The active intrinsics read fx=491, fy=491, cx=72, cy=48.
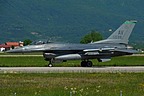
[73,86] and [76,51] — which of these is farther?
[76,51]

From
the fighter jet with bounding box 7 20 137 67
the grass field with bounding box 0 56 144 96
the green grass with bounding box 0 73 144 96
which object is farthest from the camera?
the fighter jet with bounding box 7 20 137 67

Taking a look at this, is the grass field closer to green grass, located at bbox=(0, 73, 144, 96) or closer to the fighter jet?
green grass, located at bbox=(0, 73, 144, 96)

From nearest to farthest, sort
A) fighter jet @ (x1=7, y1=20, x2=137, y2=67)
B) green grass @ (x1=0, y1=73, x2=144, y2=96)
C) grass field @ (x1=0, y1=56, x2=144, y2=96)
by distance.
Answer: grass field @ (x1=0, y1=56, x2=144, y2=96), green grass @ (x1=0, y1=73, x2=144, y2=96), fighter jet @ (x1=7, y1=20, x2=137, y2=67)

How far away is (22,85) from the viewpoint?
26.9m

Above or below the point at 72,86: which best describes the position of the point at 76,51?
above

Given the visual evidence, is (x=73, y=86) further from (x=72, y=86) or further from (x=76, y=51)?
(x=76, y=51)

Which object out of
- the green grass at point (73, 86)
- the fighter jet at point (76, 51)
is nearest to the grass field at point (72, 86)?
the green grass at point (73, 86)

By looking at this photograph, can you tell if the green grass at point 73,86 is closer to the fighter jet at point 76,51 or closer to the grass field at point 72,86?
the grass field at point 72,86

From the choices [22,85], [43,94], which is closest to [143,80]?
[22,85]

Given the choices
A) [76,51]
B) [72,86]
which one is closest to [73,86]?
[72,86]

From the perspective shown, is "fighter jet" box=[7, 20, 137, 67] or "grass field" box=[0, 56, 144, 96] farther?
"fighter jet" box=[7, 20, 137, 67]

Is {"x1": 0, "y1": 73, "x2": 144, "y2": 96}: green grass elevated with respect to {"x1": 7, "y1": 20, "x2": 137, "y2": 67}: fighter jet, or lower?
lower

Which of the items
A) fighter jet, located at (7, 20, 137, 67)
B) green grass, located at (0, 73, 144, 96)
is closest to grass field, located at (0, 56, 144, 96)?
green grass, located at (0, 73, 144, 96)

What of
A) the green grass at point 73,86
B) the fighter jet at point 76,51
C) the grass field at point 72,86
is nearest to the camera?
the grass field at point 72,86
